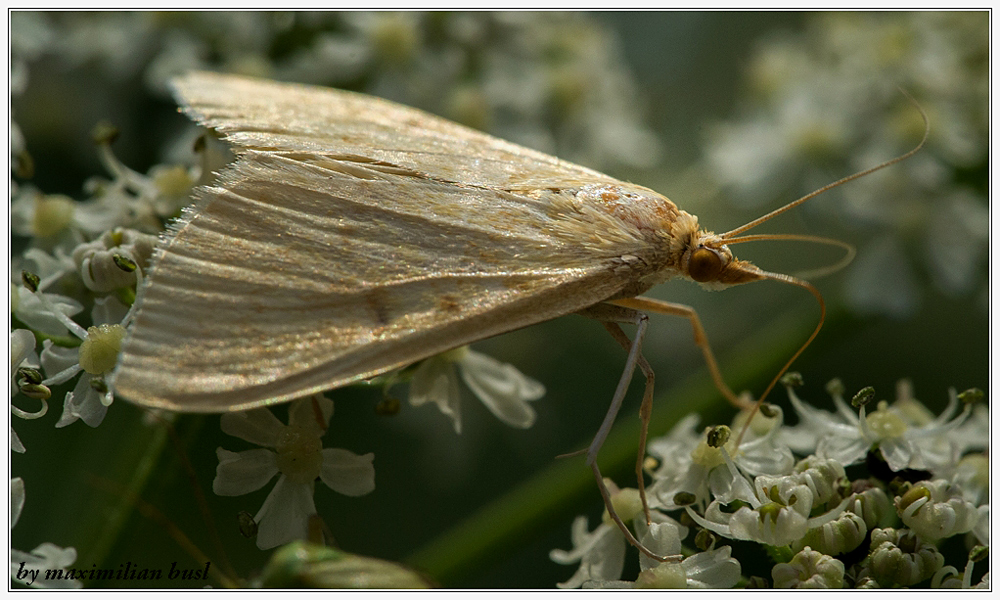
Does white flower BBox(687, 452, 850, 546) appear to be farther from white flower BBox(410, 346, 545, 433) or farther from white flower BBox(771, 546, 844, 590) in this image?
white flower BBox(410, 346, 545, 433)

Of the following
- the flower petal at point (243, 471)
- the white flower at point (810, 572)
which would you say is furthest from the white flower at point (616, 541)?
the flower petal at point (243, 471)

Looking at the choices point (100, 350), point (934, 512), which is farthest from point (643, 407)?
point (100, 350)

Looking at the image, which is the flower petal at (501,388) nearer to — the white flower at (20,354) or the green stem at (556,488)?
the green stem at (556,488)

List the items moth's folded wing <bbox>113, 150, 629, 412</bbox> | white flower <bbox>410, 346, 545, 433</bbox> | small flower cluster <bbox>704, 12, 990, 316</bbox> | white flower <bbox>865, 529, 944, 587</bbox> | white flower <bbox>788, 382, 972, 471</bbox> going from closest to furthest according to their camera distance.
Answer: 1. moth's folded wing <bbox>113, 150, 629, 412</bbox>
2. white flower <bbox>865, 529, 944, 587</bbox>
3. white flower <bbox>788, 382, 972, 471</bbox>
4. white flower <bbox>410, 346, 545, 433</bbox>
5. small flower cluster <bbox>704, 12, 990, 316</bbox>

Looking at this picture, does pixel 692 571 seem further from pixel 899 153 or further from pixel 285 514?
pixel 899 153

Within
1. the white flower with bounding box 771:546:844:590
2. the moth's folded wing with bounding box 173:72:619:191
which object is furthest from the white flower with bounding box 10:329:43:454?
the white flower with bounding box 771:546:844:590
